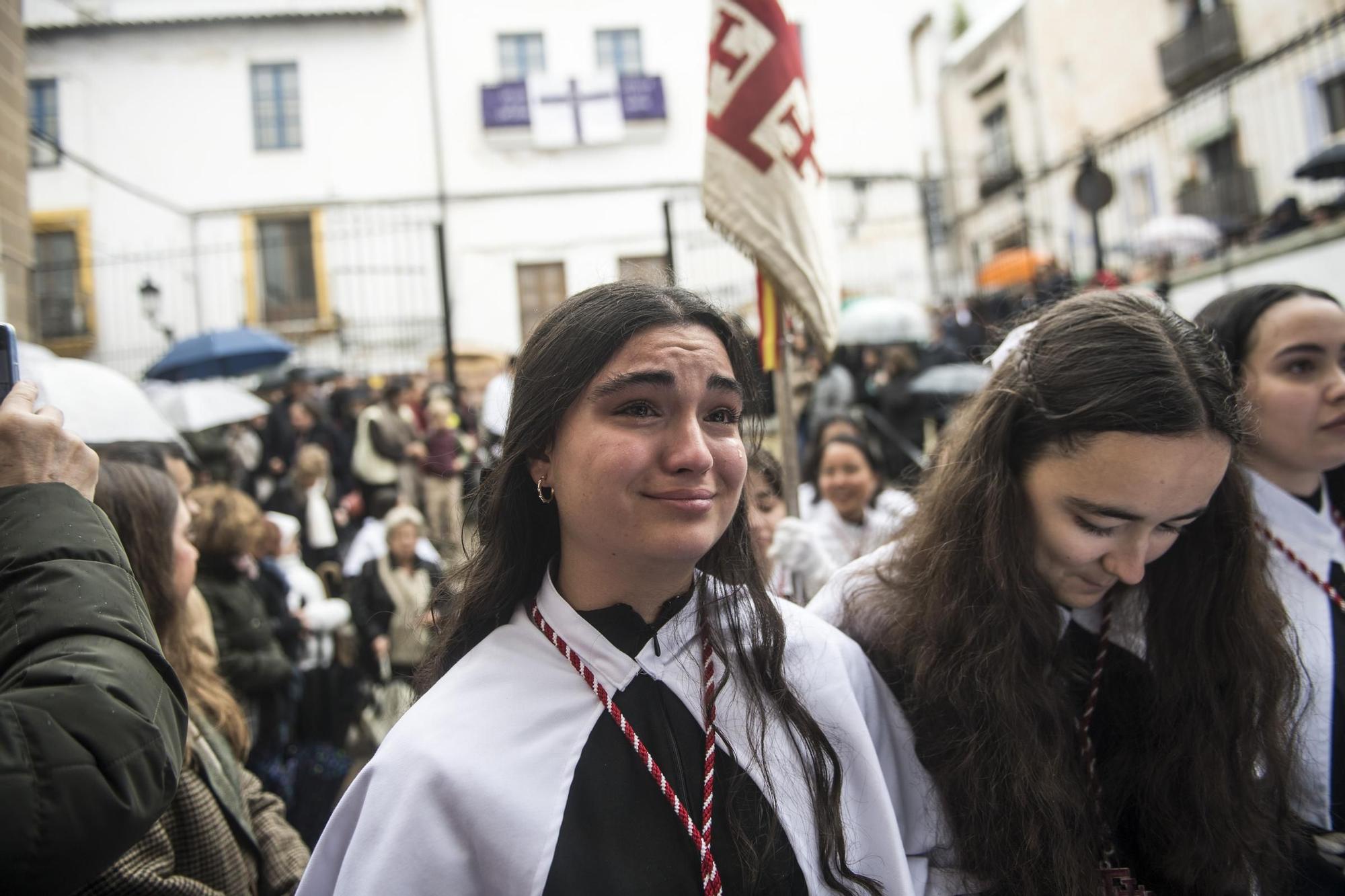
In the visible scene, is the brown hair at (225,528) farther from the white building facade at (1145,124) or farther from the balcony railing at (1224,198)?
the balcony railing at (1224,198)

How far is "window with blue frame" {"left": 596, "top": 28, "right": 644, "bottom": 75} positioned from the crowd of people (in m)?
19.1

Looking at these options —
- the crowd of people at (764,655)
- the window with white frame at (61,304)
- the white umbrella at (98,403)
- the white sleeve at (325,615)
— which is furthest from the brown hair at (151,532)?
the window with white frame at (61,304)

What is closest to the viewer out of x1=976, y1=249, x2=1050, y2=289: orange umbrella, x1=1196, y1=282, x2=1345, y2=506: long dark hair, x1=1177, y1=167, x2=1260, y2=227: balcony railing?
x1=1196, y1=282, x2=1345, y2=506: long dark hair

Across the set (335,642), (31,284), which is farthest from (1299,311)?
(31,284)

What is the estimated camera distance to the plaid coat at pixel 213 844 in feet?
6.01

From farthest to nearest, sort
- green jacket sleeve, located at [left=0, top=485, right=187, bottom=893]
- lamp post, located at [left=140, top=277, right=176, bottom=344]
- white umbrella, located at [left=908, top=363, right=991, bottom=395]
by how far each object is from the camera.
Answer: lamp post, located at [left=140, top=277, right=176, bottom=344]
white umbrella, located at [left=908, top=363, right=991, bottom=395]
green jacket sleeve, located at [left=0, top=485, right=187, bottom=893]

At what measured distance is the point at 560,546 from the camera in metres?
1.82

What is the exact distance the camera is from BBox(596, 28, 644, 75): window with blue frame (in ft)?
65.6

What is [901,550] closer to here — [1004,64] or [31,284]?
[31,284]

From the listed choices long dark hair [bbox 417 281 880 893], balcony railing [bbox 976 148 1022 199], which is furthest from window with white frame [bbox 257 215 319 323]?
long dark hair [bbox 417 281 880 893]

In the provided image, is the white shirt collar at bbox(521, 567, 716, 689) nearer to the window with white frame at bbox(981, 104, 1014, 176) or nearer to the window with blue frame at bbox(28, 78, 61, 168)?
the window with blue frame at bbox(28, 78, 61, 168)

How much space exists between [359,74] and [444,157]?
7.99ft

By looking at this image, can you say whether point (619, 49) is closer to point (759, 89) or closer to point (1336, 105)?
point (1336, 105)

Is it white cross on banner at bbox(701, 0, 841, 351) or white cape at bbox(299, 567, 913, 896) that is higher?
white cross on banner at bbox(701, 0, 841, 351)
